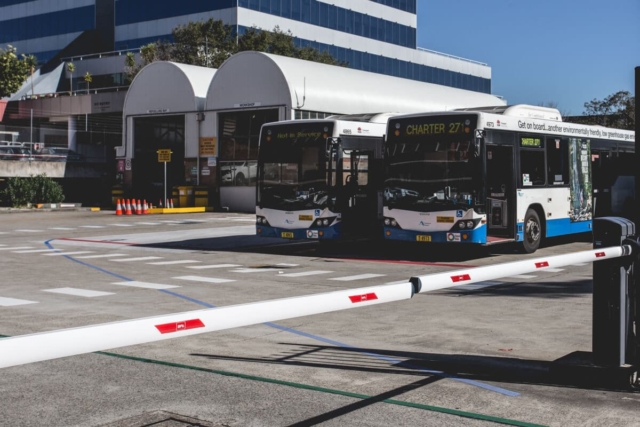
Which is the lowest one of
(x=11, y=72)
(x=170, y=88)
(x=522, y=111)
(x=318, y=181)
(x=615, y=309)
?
(x=615, y=309)

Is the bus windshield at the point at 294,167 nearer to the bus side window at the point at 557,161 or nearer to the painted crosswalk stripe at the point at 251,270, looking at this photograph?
the painted crosswalk stripe at the point at 251,270

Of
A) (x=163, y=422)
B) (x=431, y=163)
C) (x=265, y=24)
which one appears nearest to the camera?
(x=163, y=422)

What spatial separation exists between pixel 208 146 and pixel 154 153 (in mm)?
6162

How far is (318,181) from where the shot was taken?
20.4 m

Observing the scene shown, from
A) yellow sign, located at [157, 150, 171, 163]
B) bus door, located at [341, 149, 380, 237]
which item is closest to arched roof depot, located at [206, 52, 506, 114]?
yellow sign, located at [157, 150, 171, 163]

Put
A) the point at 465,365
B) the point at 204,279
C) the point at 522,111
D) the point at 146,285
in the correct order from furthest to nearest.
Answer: the point at 522,111 < the point at 204,279 < the point at 146,285 < the point at 465,365

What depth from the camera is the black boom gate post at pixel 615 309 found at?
279 inches

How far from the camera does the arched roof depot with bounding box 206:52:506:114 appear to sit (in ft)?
138

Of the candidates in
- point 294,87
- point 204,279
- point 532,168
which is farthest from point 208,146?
point 204,279

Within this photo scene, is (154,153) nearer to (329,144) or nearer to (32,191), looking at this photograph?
(32,191)

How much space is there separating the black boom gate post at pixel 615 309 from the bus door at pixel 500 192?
1158 centimetres

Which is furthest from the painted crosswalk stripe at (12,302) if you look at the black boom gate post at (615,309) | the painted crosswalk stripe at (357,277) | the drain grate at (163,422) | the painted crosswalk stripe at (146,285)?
the black boom gate post at (615,309)

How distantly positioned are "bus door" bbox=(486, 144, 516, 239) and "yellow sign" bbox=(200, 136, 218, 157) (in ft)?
90.1

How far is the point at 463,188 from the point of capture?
59.3ft
